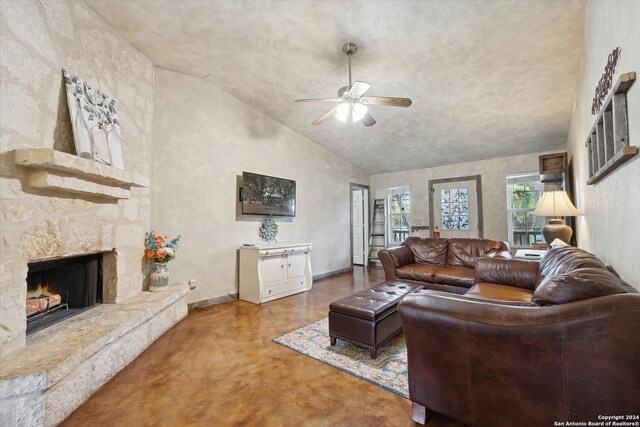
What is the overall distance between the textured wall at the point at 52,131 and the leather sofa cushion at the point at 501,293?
10.4 feet

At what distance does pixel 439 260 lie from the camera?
4262 mm

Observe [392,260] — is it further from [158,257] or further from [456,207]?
[158,257]

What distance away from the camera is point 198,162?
367 cm

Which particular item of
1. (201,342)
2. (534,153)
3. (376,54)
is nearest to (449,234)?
(534,153)

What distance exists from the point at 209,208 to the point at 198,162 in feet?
2.07

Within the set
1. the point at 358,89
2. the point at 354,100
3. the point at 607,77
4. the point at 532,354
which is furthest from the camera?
the point at 354,100

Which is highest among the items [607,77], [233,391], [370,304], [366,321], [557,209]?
[607,77]

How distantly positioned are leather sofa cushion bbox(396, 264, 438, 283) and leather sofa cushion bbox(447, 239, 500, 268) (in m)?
0.39

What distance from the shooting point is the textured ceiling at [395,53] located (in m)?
2.42

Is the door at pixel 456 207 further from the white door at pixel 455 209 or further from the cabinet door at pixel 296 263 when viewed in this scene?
the cabinet door at pixel 296 263

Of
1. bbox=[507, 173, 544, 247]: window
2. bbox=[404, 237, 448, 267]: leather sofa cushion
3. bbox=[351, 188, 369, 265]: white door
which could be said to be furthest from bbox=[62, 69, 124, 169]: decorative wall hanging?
bbox=[507, 173, 544, 247]: window

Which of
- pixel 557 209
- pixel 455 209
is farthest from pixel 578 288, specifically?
pixel 455 209

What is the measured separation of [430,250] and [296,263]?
214cm

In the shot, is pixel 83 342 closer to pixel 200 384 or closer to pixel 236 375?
pixel 200 384
